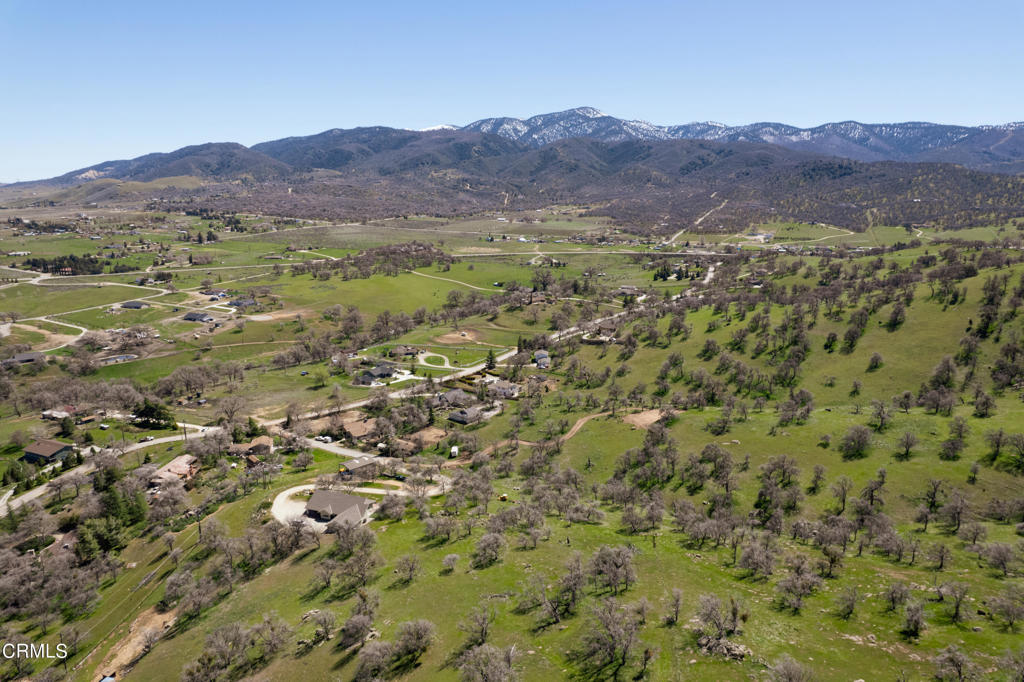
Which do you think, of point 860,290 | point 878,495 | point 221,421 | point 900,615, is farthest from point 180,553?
point 860,290

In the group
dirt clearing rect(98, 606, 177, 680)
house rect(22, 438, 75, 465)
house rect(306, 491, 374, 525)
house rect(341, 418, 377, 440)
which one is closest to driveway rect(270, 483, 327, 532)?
house rect(306, 491, 374, 525)

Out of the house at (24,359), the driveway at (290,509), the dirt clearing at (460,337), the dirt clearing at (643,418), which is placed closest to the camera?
the driveway at (290,509)

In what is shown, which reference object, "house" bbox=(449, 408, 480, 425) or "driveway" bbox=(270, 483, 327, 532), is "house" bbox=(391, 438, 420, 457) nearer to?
"house" bbox=(449, 408, 480, 425)

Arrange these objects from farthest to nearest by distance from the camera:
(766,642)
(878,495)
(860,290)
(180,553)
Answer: (860,290) < (878,495) < (180,553) < (766,642)

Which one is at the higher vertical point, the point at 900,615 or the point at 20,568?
the point at 900,615

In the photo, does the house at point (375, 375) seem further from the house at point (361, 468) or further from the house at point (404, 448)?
the house at point (361, 468)

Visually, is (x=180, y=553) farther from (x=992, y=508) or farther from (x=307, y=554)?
(x=992, y=508)

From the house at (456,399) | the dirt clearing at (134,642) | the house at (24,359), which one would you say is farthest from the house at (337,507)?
the house at (24,359)
